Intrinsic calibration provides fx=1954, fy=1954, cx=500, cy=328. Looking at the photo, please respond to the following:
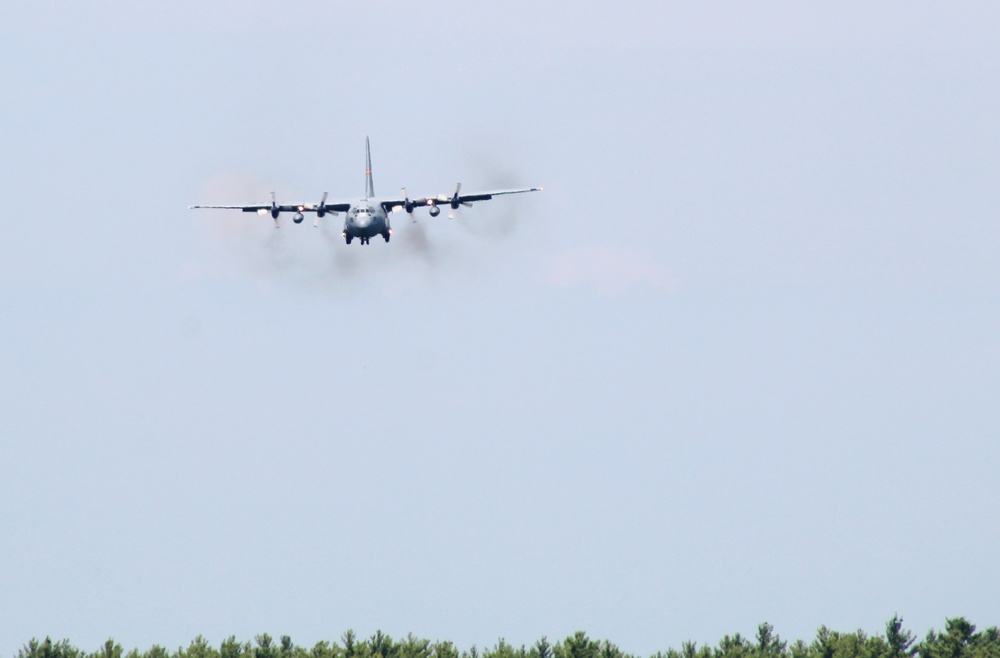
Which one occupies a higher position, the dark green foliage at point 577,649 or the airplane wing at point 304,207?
the airplane wing at point 304,207

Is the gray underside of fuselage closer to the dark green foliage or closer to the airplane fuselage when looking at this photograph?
the airplane fuselage

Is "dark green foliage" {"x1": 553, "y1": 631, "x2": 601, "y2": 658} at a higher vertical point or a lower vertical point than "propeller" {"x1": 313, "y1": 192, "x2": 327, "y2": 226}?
lower

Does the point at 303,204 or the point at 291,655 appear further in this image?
the point at 291,655

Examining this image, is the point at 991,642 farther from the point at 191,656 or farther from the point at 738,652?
the point at 191,656

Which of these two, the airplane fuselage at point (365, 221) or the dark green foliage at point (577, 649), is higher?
the airplane fuselage at point (365, 221)

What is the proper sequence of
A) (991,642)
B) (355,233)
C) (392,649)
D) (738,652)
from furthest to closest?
(991,642) < (738,652) < (392,649) < (355,233)

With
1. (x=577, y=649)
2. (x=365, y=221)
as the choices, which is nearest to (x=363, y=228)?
(x=365, y=221)

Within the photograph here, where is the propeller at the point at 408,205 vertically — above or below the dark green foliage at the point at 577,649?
above

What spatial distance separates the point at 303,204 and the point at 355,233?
29.7 feet

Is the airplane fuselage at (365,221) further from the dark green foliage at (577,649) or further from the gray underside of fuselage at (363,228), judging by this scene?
the dark green foliage at (577,649)

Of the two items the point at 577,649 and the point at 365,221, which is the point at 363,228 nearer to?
the point at 365,221

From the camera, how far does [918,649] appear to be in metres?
164

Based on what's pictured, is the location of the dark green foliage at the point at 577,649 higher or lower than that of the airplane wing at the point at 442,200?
lower

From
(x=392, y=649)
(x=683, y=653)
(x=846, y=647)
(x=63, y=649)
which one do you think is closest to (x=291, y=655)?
(x=392, y=649)
